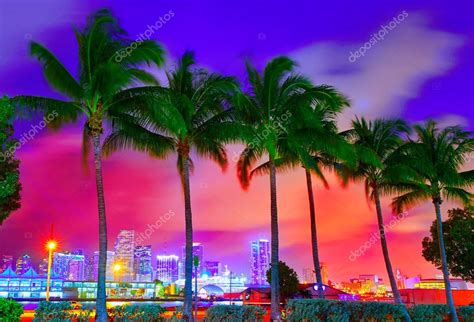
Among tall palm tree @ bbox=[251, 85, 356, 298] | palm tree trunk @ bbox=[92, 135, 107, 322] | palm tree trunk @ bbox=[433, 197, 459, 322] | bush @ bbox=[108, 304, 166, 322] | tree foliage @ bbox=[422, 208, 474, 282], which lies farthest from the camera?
tree foliage @ bbox=[422, 208, 474, 282]

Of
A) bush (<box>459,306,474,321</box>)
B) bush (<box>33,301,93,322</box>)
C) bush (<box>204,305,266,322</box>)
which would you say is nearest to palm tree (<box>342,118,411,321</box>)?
bush (<box>459,306,474,321</box>)

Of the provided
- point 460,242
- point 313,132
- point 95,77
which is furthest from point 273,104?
point 460,242

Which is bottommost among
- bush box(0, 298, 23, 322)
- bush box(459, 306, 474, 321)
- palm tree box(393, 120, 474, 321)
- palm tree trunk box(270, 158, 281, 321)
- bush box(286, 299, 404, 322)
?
bush box(459, 306, 474, 321)

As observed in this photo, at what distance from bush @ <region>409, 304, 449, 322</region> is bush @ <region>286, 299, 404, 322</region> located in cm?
215

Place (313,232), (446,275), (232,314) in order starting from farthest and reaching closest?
(313,232), (446,275), (232,314)

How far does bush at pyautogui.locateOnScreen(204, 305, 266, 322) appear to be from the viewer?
18.4 meters

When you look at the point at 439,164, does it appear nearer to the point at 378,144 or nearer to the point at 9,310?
the point at 378,144

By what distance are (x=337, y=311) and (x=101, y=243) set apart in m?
9.82

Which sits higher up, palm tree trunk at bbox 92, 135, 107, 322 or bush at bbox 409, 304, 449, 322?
palm tree trunk at bbox 92, 135, 107, 322

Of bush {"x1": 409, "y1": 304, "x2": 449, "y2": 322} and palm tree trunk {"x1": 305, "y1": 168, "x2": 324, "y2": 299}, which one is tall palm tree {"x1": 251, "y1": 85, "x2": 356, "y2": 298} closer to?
palm tree trunk {"x1": 305, "y1": 168, "x2": 324, "y2": 299}

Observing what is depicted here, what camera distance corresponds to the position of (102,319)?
17469mm

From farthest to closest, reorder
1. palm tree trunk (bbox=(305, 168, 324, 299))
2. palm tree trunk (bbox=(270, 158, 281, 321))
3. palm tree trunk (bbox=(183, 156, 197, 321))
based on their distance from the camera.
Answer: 1. palm tree trunk (bbox=(305, 168, 324, 299))
2. palm tree trunk (bbox=(270, 158, 281, 321))
3. palm tree trunk (bbox=(183, 156, 197, 321))

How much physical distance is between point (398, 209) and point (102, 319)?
23.6 m

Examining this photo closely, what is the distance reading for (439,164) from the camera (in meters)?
29.6
